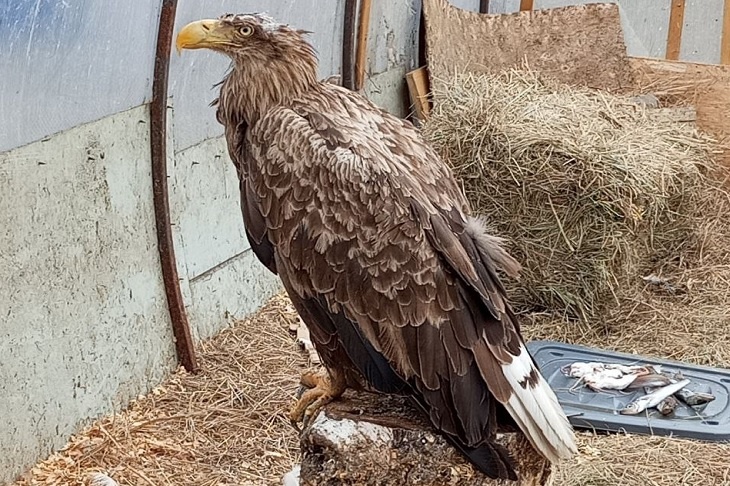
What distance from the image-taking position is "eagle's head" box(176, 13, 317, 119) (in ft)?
11.7

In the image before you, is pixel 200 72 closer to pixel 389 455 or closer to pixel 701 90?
pixel 389 455

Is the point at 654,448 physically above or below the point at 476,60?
below

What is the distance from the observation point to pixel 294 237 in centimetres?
340

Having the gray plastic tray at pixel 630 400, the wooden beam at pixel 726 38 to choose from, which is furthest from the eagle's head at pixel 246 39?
the wooden beam at pixel 726 38

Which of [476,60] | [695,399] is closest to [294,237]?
[695,399]

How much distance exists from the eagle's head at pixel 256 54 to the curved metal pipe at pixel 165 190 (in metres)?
1.28

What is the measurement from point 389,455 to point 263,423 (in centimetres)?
204

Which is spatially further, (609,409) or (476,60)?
(476,60)

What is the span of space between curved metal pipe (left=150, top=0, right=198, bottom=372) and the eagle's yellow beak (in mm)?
1260

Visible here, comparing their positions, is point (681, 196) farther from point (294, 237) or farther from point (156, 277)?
point (294, 237)

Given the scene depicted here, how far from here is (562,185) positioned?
5.77 metres

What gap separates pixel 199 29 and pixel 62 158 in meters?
1.24

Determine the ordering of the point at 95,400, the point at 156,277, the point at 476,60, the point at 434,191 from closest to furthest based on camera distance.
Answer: the point at 434,191 < the point at 95,400 < the point at 156,277 < the point at 476,60

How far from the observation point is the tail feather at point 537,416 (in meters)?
3.10
